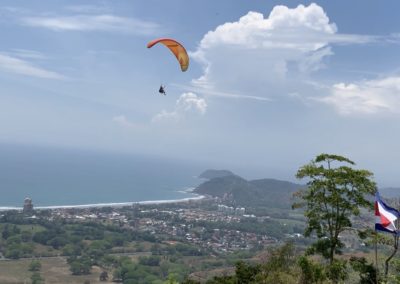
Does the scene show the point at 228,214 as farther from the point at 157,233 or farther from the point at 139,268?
the point at 139,268

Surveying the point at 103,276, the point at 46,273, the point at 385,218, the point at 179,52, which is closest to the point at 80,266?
the point at 103,276

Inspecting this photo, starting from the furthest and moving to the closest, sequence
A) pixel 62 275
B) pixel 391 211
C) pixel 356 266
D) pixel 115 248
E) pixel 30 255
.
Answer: pixel 115 248
pixel 30 255
pixel 62 275
pixel 356 266
pixel 391 211

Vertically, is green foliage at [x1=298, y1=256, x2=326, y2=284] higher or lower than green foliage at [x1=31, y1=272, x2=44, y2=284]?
higher

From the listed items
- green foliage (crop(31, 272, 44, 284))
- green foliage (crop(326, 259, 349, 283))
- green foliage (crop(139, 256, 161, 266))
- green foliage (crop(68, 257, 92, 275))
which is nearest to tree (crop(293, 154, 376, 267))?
green foliage (crop(326, 259, 349, 283))

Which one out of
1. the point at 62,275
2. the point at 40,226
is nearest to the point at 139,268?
the point at 62,275

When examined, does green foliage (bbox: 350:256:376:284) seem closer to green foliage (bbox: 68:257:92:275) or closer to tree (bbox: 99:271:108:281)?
tree (bbox: 99:271:108:281)

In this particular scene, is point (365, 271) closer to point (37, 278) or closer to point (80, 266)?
point (37, 278)
